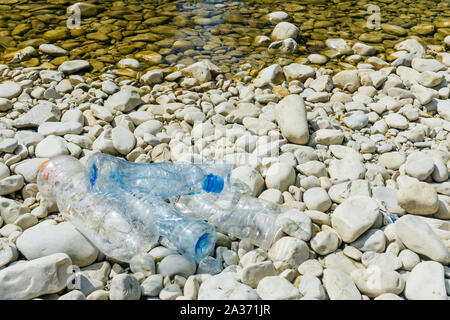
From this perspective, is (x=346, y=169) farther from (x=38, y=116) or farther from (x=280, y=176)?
(x=38, y=116)

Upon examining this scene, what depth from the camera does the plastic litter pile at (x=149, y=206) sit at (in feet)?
6.35

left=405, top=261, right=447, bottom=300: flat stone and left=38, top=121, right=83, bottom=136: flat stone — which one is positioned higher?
left=38, top=121, right=83, bottom=136: flat stone

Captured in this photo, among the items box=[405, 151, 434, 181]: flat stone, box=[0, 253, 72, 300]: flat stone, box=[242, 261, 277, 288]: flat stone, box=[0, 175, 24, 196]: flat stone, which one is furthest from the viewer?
box=[405, 151, 434, 181]: flat stone

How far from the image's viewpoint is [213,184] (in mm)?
2068

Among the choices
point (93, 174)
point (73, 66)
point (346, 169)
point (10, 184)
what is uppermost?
point (73, 66)

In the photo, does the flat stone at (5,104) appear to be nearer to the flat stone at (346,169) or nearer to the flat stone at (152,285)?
the flat stone at (152,285)

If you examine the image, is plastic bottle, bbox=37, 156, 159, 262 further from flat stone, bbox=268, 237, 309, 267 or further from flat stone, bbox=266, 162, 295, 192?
flat stone, bbox=266, 162, 295, 192

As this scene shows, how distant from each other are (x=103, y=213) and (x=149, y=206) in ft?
0.73

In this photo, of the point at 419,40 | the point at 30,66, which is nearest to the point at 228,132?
the point at 30,66

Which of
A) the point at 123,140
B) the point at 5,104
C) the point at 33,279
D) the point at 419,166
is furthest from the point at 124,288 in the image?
the point at 5,104

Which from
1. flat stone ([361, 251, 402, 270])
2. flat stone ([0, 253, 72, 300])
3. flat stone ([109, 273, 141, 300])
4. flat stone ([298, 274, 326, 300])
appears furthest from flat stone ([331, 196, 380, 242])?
flat stone ([0, 253, 72, 300])

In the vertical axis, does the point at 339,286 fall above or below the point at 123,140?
below

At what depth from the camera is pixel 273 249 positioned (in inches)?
76.9

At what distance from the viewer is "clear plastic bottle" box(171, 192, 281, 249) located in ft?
6.76
